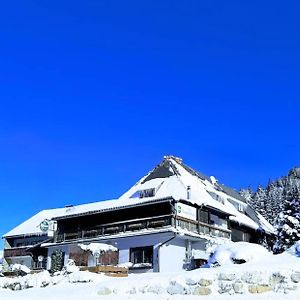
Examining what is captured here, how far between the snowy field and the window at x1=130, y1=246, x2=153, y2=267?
1515 cm

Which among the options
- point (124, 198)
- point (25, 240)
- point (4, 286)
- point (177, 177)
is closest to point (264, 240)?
point (177, 177)

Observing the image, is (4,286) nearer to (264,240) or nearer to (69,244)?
(69,244)

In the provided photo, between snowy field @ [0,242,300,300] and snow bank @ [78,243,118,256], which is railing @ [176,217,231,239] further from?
snowy field @ [0,242,300,300]

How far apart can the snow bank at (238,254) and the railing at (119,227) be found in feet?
46.1

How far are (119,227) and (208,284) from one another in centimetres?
2247

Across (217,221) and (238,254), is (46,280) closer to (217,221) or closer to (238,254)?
(238,254)

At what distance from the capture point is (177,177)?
136 ft

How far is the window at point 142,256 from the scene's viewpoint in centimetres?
3428

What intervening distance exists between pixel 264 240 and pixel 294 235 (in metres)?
14.7

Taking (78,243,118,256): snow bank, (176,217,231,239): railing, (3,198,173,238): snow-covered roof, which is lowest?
(78,243,118,256): snow bank

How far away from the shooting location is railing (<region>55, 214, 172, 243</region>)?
1374 inches

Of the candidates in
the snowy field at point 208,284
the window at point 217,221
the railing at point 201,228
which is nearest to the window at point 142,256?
the railing at point 201,228

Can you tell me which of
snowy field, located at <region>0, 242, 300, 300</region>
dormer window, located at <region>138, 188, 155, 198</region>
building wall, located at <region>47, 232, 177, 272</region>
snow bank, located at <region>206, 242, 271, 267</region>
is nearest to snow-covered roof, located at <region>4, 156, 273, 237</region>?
dormer window, located at <region>138, 188, 155, 198</region>

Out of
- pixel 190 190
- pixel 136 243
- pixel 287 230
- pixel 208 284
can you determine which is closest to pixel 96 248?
pixel 136 243
